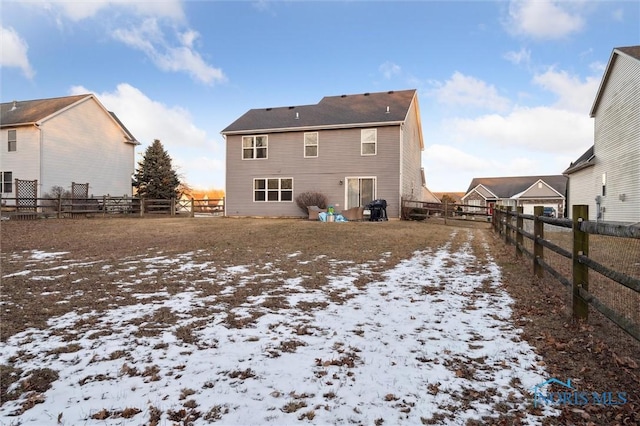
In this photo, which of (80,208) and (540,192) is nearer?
(80,208)

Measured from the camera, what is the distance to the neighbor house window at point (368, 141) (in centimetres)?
1998

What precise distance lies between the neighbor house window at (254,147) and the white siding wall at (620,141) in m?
18.1

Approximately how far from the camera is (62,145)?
2423 cm

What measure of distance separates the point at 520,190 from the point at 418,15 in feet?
139

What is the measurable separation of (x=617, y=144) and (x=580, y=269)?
16907mm

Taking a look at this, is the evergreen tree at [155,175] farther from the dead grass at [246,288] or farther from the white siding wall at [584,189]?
the white siding wall at [584,189]

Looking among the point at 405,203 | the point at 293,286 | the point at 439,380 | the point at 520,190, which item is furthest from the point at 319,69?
the point at 520,190

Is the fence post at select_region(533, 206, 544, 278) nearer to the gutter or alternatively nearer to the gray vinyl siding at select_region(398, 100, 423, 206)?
the gray vinyl siding at select_region(398, 100, 423, 206)

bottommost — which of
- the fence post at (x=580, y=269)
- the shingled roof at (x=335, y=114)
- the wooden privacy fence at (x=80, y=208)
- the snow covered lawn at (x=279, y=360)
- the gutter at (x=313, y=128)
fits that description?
the snow covered lawn at (x=279, y=360)

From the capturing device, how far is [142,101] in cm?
2564

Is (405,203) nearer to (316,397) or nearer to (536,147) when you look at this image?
(316,397)

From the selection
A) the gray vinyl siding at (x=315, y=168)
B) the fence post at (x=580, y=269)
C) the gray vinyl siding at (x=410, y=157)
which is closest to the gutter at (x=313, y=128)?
the gray vinyl siding at (x=315, y=168)

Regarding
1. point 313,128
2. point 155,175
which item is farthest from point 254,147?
point 155,175

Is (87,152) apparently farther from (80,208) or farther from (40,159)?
(80,208)
